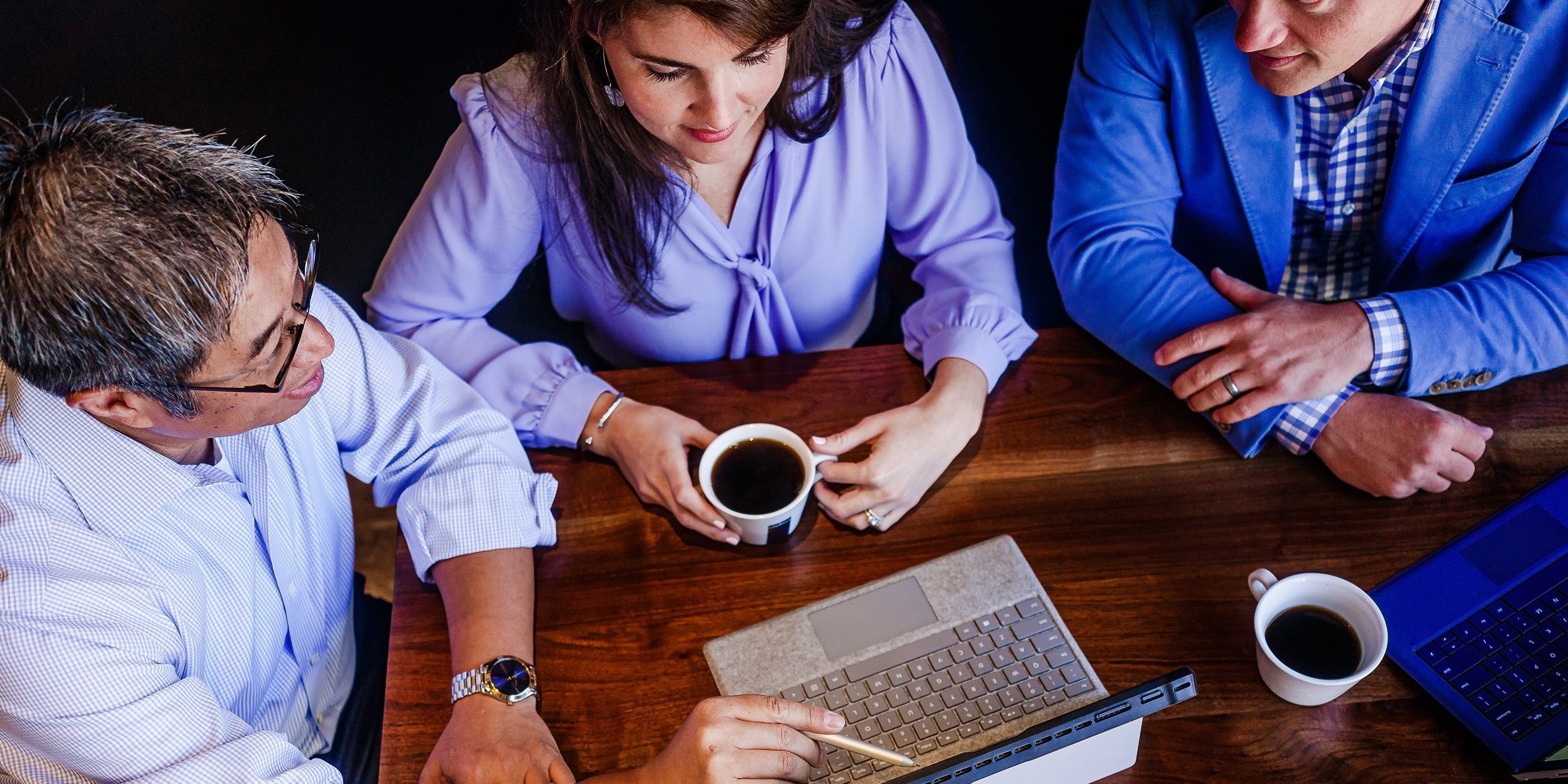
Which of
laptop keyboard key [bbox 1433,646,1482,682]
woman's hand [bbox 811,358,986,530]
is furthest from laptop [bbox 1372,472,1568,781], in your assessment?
woman's hand [bbox 811,358,986,530]

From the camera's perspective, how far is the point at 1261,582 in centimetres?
102

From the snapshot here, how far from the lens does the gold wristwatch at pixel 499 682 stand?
3.34ft

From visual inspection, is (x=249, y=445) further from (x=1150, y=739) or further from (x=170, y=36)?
(x=170, y=36)

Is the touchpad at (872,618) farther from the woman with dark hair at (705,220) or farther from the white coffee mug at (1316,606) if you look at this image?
the white coffee mug at (1316,606)

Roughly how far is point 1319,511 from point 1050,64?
48.8 inches

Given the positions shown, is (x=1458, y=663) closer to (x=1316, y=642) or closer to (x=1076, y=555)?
(x=1316, y=642)

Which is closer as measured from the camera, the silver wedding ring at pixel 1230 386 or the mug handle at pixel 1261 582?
the mug handle at pixel 1261 582

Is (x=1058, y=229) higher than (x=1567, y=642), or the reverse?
(x=1058, y=229)

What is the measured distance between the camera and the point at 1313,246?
1.51 m

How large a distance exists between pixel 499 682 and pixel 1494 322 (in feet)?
4.23

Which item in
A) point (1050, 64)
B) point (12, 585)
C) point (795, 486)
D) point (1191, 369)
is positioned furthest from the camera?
point (1050, 64)

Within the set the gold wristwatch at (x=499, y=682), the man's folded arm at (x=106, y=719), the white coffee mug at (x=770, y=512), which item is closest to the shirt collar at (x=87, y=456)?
the man's folded arm at (x=106, y=719)

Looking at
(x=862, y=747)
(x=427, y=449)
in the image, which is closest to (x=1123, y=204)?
(x=862, y=747)

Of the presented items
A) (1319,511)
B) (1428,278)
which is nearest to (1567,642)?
(1319,511)
